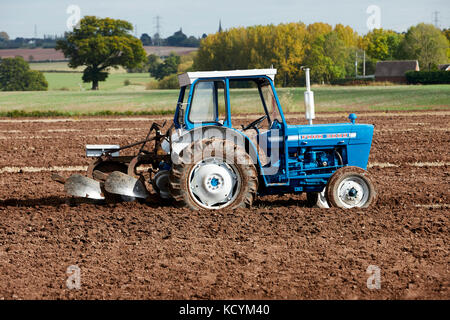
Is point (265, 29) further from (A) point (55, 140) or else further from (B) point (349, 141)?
(B) point (349, 141)

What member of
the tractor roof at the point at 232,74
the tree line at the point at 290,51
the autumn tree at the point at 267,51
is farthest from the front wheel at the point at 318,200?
the tree line at the point at 290,51

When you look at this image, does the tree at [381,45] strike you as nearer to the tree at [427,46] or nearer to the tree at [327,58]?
the tree at [427,46]

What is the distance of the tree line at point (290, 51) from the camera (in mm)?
69500

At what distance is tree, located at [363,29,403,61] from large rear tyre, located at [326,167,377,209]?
313 feet

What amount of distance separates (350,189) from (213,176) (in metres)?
1.88

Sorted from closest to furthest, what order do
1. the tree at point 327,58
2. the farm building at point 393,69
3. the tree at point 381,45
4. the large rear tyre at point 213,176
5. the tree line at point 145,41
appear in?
1. the large rear tyre at point 213,176
2. the tree at point 327,58
3. the farm building at point 393,69
4. the tree at point 381,45
5. the tree line at point 145,41

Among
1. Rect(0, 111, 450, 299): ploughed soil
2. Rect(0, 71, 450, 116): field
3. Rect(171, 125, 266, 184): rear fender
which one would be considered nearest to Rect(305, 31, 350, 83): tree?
Rect(0, 71, 450, 116): field

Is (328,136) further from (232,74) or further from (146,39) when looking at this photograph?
(146,39)

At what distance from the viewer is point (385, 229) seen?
23.2ft

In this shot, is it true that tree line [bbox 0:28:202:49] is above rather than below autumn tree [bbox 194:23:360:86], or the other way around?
above

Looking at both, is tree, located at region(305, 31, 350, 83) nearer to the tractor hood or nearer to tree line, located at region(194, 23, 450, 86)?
tree line, located at region(194, 23, 450, 86)

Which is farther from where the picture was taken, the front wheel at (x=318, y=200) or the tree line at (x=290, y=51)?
the tree line at (x=290, y=51)

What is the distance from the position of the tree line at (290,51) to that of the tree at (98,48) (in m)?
9.88

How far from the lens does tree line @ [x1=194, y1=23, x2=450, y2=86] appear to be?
69500 millimetres
